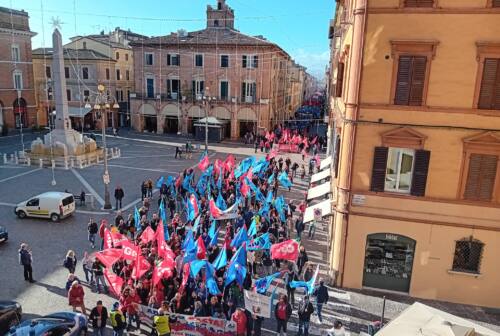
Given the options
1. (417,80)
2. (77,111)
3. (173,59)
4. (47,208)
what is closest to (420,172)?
(417,80)

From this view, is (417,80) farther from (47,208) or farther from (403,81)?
(47,208)

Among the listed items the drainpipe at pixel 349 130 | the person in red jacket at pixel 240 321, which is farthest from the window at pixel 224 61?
the person in red jacket at pixel 240 321

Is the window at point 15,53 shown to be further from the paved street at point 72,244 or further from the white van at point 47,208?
the white van at point 47,208

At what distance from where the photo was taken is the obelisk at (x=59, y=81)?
34500 millimetres

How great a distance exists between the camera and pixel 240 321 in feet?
38.2

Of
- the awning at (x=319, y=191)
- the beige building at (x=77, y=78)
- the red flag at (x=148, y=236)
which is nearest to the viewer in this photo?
the red flag at (x=148, y=236)

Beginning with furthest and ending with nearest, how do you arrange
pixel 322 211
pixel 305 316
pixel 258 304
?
pixel 322 211, pixel 305 316, pixel 258 304

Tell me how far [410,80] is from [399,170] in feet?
10.6

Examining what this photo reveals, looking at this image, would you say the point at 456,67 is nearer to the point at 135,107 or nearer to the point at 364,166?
the point at 364,166

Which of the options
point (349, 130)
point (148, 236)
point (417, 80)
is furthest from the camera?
point (148, 236)

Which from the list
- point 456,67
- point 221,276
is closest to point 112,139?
point 221,276

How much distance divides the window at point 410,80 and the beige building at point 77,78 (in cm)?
4958

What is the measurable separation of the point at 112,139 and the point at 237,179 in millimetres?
30478

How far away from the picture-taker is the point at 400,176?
49.5 feet
